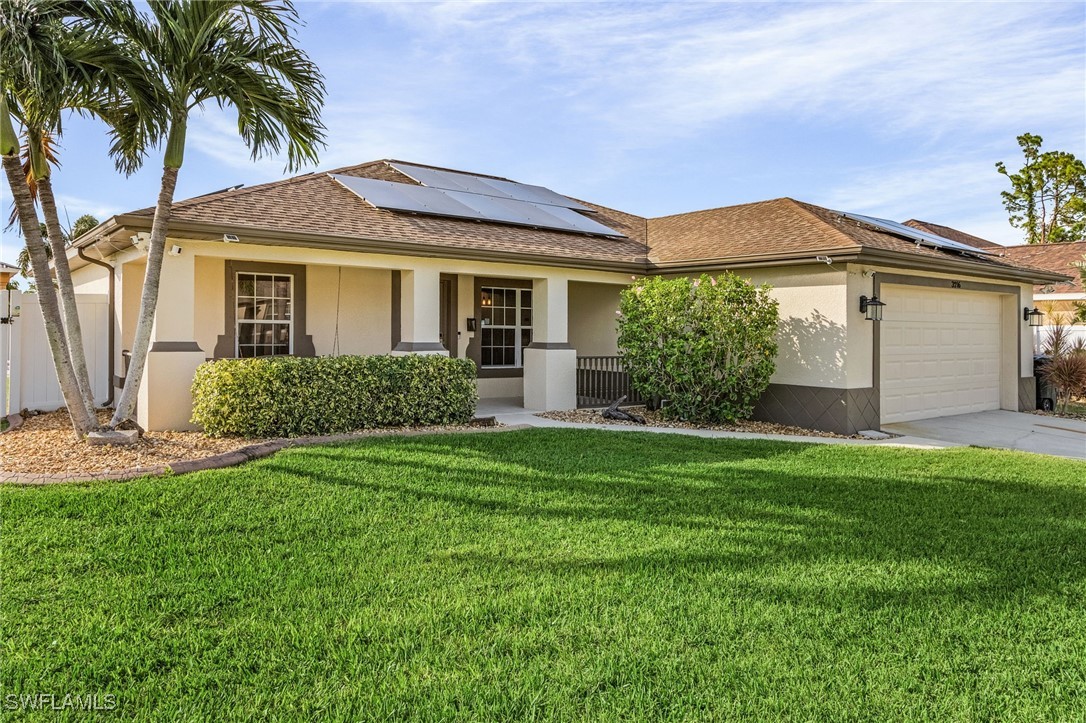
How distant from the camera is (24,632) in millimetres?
Answer: 3525

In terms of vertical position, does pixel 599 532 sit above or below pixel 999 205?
below

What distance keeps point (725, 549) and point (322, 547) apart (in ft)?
9.33

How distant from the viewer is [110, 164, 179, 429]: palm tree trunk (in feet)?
26.7

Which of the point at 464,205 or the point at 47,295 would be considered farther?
the point at 464,205

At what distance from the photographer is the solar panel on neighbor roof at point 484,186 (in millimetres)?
15281

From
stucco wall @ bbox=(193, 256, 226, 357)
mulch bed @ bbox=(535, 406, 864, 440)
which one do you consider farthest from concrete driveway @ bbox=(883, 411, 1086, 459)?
stucco wall @ bbox=(193, 256, 226, 357)

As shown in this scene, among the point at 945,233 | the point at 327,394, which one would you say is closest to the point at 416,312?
the point at 327,394

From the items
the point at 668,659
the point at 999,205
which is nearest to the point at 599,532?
the point at 668,659

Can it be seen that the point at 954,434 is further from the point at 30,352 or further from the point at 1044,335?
the point at 30,352

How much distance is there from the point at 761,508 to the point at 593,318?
9.90 m

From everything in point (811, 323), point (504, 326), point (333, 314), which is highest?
point (333, 314)

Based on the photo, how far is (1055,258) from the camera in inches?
919

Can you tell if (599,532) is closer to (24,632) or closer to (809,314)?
(24,632)

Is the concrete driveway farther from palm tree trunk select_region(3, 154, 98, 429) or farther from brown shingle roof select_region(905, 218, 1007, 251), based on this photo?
palm tree trunk select_region(3, 154, 98, 429)
